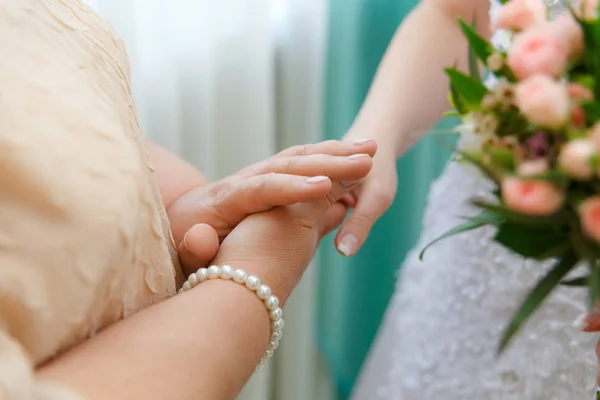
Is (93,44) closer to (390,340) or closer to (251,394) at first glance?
(390,340)

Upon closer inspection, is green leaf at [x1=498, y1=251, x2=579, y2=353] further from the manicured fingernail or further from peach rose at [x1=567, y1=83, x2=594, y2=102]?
the manicured fingernail

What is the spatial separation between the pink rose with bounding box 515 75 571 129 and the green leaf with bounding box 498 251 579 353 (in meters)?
0.10

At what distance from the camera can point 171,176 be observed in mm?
906

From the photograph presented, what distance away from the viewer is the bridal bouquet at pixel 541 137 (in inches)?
14.2

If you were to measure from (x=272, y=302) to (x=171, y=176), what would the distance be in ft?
1.05

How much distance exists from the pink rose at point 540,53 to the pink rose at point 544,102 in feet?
0.04

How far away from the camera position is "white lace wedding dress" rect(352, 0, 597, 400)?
0.85 metres

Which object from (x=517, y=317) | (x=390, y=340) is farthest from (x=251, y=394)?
(x=517, y=317)

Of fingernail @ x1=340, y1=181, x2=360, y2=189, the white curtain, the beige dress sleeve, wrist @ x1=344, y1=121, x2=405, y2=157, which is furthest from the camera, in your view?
the white curtain

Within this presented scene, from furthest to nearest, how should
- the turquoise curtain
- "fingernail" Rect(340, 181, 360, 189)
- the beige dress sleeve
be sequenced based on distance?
1. the turquoise curtain
2. "fingernail" Rect(340, 181, 360, 189)
3. the beige dress sleeve

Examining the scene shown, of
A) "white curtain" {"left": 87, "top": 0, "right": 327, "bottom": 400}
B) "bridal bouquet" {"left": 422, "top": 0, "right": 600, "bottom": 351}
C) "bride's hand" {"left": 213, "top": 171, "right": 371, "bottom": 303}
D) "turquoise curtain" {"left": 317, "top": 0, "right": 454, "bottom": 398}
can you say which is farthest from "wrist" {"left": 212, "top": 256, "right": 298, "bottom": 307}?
"turquoise curtain" {"left": 317, "top": 0, "right": 454, "bottom": 398}

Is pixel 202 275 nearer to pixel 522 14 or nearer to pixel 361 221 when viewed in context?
pixel 361 221

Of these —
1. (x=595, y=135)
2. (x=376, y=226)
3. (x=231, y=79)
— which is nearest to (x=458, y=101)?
(x=595, y=135)

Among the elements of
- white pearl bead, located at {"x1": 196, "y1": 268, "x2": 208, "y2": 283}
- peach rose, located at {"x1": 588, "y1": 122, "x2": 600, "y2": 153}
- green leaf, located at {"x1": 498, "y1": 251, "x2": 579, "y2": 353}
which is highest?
peach rose, located at {"x1": 588, "y1": 122, "x2": 600, "y2": 153}
